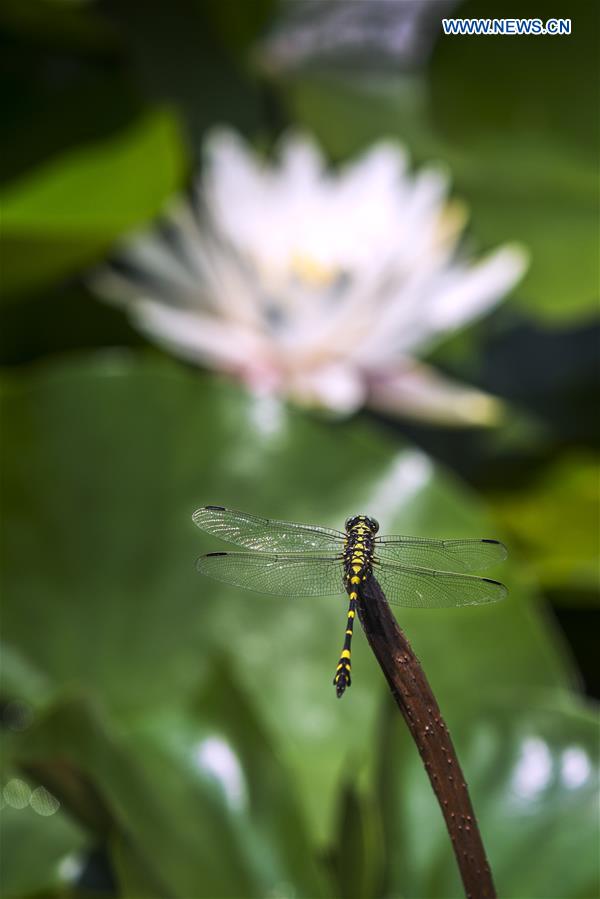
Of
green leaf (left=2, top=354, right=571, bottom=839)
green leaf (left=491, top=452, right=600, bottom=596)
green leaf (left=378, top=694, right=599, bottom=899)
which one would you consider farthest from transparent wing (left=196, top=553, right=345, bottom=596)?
green leaf (left=491, top=452, right=600, bottom=596)

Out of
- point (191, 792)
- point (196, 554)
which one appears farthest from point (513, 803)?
point (196, 554)

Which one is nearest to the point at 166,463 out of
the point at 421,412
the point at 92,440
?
the point at 92,440

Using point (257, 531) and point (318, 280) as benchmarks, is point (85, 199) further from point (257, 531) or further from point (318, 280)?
point (257, 531)

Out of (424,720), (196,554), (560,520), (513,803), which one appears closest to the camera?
(424,720)

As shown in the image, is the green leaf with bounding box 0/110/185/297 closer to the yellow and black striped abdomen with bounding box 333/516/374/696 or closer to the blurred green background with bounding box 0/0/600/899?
the blurred green background with bounding box 0/0/600/899

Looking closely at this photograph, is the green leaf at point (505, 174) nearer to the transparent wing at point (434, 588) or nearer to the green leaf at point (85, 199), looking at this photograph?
the green leaf at point (85, 199)

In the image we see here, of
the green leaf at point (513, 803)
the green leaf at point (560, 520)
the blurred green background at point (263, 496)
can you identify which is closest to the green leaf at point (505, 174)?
the blurred green background at point (263, 496)

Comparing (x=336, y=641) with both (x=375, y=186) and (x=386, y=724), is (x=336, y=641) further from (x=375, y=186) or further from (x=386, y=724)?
(x=375, y=186)
